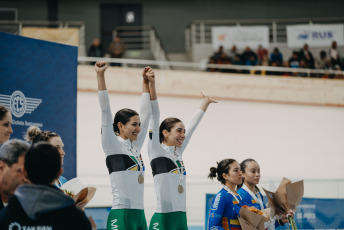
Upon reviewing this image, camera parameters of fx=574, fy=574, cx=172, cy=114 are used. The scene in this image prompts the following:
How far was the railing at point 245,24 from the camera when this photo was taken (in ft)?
57.0

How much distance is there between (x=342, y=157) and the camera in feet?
42.5

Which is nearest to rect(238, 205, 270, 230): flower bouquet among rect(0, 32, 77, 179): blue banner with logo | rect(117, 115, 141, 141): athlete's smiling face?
rect(117, 115, 141, 141): athlete's smiling face

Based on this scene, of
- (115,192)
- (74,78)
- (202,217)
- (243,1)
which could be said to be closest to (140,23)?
Answer: (243,1)

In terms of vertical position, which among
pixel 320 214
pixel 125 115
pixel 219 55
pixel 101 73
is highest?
pixel 219 55

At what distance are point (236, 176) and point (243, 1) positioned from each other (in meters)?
15.0

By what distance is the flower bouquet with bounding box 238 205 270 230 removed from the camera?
17.0 feet

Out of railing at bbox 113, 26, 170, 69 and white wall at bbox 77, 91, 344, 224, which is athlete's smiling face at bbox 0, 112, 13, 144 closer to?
white wall at bbox 77, 91, 344, 224

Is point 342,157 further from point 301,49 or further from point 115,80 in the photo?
point 115,80

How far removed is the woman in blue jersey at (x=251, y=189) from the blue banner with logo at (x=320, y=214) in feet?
4.47

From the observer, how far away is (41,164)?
2.52m

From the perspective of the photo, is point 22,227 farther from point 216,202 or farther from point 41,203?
point 216,202

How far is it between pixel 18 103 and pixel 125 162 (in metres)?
1.28

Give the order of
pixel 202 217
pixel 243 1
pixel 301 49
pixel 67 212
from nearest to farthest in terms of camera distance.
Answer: pixel 67 212 → pixel 202 217 → pixel 301 49 → pixel 243 1

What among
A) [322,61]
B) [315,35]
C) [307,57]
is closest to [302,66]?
[307,57]
